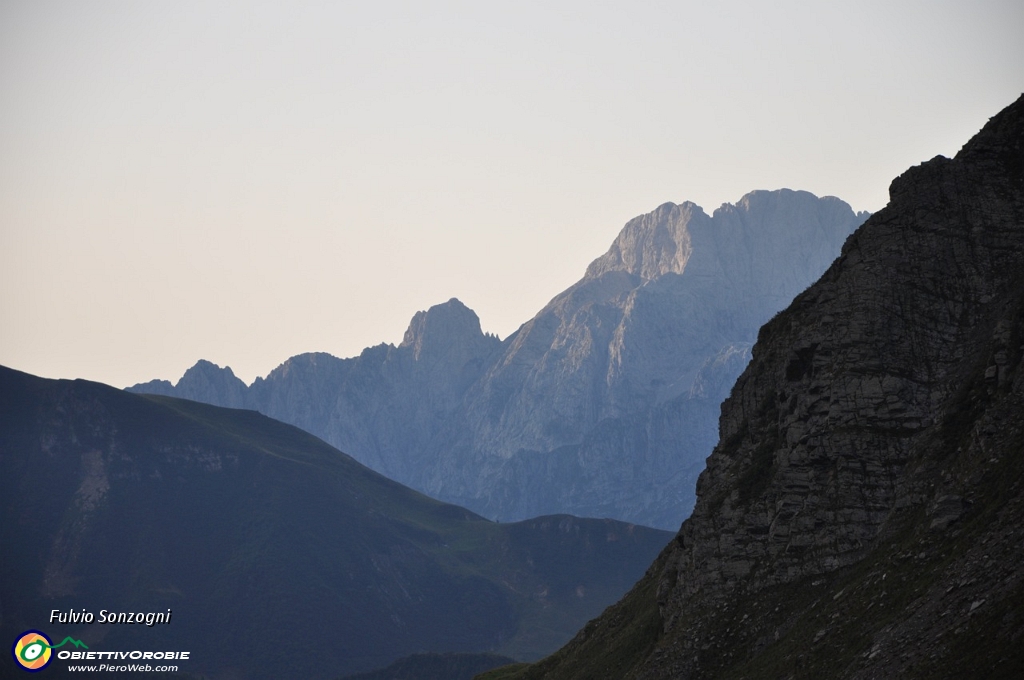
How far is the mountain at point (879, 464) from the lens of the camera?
9706 centimetres

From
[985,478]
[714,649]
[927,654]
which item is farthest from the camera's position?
[714,649]

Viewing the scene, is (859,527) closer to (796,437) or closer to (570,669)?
(796,437)

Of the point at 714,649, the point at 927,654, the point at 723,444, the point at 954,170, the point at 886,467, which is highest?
the point at 954,170

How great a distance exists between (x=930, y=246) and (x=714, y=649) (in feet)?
148

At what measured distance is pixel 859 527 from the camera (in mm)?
114125

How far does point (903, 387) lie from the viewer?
118 metres

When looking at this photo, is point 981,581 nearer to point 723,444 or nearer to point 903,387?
point 903,387

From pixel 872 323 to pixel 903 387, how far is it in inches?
319

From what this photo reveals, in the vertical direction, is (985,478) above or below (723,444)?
below

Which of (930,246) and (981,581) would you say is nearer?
(981,581)

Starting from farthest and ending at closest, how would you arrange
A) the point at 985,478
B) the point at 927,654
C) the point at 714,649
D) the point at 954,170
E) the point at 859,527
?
the point at 954,170 < the point at 714,649 < the point at 859,527 < the point at 985,478 < the point at 927,654

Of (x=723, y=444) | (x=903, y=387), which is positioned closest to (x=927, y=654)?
(x=903, y=387)

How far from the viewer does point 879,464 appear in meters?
116

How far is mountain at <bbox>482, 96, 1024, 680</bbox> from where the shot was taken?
318 feet
